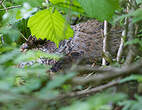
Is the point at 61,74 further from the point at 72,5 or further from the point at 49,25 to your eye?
the point at 49,25

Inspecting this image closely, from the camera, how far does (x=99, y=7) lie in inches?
57.9

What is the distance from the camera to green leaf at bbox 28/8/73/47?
5.38ft

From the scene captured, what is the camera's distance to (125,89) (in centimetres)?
93

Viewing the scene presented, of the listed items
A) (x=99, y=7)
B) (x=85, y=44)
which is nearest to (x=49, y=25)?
Answer: (x=99, y=7)

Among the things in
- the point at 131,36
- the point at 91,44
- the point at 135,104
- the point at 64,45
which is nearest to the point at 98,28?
the point at 91,44

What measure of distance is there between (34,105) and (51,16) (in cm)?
123

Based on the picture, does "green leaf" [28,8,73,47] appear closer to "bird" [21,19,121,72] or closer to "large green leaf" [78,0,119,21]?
"large green leaf" [78,0,119,21]

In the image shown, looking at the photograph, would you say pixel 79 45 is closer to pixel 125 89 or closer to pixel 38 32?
pixel 38 32

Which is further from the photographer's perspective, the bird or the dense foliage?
the bird

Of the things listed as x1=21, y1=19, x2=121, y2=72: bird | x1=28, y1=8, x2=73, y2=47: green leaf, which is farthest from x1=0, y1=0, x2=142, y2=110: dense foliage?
x1=21, y1=19, x2=121, y2=72: bird

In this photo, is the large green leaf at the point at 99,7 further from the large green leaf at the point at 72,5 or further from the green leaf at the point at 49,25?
the green leaf at the point at 49,25

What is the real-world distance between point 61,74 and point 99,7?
92 centimetres

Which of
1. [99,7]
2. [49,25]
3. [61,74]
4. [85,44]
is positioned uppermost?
[99,7]

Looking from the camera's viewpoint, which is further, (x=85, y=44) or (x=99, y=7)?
(x=85, y=44)
